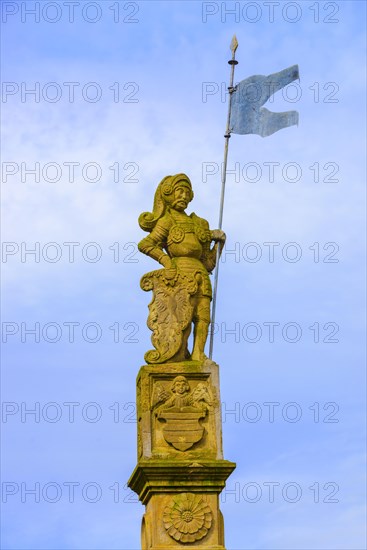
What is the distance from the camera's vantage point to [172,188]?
69.6ft

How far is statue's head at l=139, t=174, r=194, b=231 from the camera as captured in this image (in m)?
21.1

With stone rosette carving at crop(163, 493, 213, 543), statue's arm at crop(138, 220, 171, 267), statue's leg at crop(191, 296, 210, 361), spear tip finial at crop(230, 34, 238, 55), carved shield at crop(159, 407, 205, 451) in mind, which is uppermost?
spear tip finial at crop(230, 34, 238, 55)

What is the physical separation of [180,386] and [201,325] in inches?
43.5

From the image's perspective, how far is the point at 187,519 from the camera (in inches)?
760

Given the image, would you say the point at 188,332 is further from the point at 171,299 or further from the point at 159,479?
the point at 159,479

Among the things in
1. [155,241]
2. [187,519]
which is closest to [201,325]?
[155,241]

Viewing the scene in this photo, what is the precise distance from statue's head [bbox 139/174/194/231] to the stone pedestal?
236 cm

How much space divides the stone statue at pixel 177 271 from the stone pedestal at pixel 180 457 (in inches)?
17.2

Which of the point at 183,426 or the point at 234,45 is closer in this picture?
the point at 183,426

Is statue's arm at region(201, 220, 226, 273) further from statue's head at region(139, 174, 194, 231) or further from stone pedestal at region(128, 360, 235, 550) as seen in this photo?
stone pedestal at region(128, 360, 235, 550)

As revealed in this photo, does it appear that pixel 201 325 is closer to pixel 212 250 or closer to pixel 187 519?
pixel 212 250

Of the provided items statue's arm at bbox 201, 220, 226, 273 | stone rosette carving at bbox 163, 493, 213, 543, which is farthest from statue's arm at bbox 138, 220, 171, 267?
stone rosette carving at bbox 163, 493, 213, 543

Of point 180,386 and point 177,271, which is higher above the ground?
point 177,271

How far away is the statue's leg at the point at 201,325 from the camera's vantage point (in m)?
20.5
